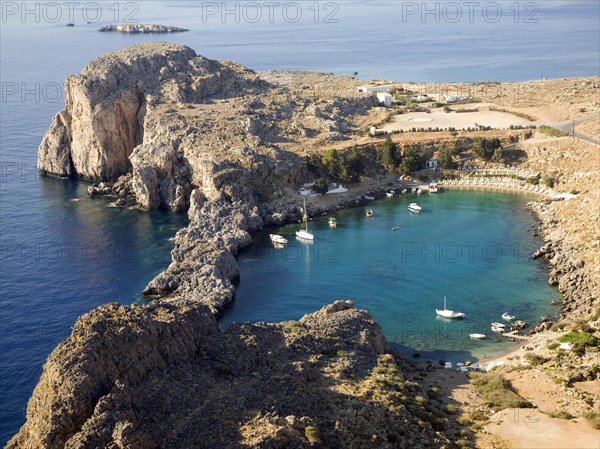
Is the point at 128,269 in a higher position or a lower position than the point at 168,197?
lower

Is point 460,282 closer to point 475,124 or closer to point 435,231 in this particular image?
point 435,231

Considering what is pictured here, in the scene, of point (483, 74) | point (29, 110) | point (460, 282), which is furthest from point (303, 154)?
point (483, 74)

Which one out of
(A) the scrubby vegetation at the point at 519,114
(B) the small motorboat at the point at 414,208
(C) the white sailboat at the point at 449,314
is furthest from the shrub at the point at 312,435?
(A) the scrubby vegetation at the point at 519,114

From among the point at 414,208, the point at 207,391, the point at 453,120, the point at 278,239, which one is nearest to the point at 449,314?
the point at 278,239

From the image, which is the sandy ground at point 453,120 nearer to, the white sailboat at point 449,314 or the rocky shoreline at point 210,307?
the rocky shoreline at point 210,307

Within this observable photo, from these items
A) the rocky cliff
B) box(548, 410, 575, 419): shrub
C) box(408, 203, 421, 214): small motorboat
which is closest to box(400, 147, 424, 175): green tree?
box(408, 203, 421, 214): small motorboat
